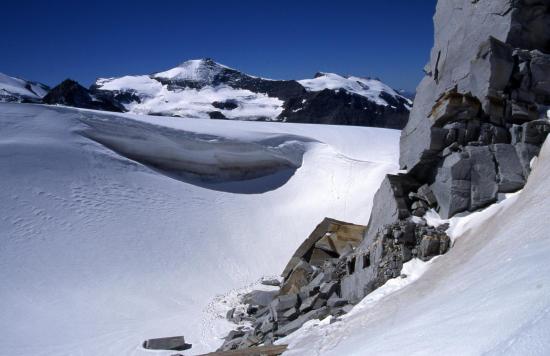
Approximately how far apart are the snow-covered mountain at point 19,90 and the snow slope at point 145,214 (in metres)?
57.0

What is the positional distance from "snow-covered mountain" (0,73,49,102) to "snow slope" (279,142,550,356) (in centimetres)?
6979

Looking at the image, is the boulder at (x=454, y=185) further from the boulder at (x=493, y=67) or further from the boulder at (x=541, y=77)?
the boulder at (x=541, y=77)

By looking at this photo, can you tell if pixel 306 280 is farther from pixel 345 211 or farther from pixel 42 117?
pixel 42 117

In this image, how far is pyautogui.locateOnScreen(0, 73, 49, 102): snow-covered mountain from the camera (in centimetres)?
6744

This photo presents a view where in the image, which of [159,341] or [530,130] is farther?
[159,341]

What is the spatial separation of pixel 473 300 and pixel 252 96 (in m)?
84.3

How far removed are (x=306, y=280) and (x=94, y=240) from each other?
19.1 ft

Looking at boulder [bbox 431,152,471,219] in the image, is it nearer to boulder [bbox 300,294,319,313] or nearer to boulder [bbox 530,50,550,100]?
boulder [bbox 530,50,550,100]

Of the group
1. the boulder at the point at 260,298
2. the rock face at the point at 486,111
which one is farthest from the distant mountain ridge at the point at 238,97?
the rock face at the point at 486,111

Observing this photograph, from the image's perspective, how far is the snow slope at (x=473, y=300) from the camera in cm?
282

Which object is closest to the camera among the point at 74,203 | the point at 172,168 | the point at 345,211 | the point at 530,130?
the point at 530,130

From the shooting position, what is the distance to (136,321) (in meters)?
8.88

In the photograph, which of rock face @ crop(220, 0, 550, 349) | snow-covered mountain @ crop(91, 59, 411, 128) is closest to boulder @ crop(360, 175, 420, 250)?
rock face @ crop(220, 0, 550, 349)

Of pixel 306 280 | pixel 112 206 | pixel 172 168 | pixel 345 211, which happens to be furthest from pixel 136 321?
pixel 172 168
